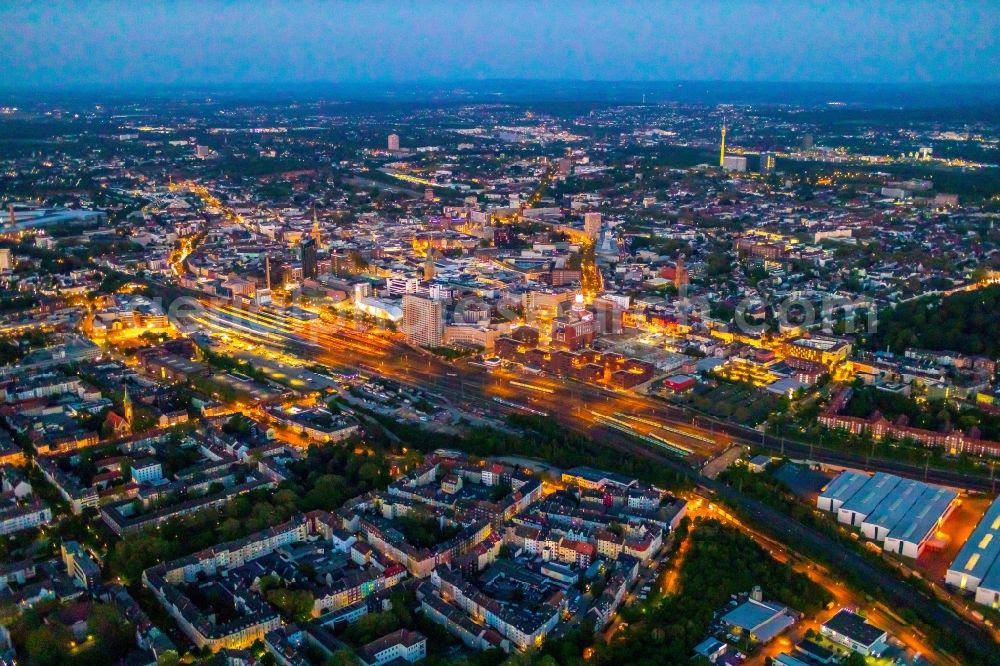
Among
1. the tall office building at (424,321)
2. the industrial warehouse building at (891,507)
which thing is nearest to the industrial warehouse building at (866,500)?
the industrial warehouse building at (891,507)

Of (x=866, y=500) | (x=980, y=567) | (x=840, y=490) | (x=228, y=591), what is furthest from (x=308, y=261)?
(x=980, y=567)

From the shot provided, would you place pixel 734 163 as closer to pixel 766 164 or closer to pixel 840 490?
pixel 766 164

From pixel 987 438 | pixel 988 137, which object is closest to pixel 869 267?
pixel 987 438

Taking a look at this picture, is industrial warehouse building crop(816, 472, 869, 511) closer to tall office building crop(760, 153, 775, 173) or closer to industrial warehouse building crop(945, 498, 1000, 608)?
industrial warehouse building crop(945, 498, 1000, 608)

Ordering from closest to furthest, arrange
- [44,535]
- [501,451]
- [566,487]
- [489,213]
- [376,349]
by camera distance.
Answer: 1. [44,535]
2. [566,487]
3. [501,451]
4. [376,349]
5. [489,213]

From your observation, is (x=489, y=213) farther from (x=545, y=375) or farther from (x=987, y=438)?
(x=987, y=438)

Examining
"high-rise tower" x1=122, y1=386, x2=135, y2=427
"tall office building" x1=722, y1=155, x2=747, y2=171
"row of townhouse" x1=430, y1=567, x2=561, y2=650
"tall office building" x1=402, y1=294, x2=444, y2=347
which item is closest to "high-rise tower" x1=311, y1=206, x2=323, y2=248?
"tall office building" x1=402, y1=294, x2=444, y2=347
